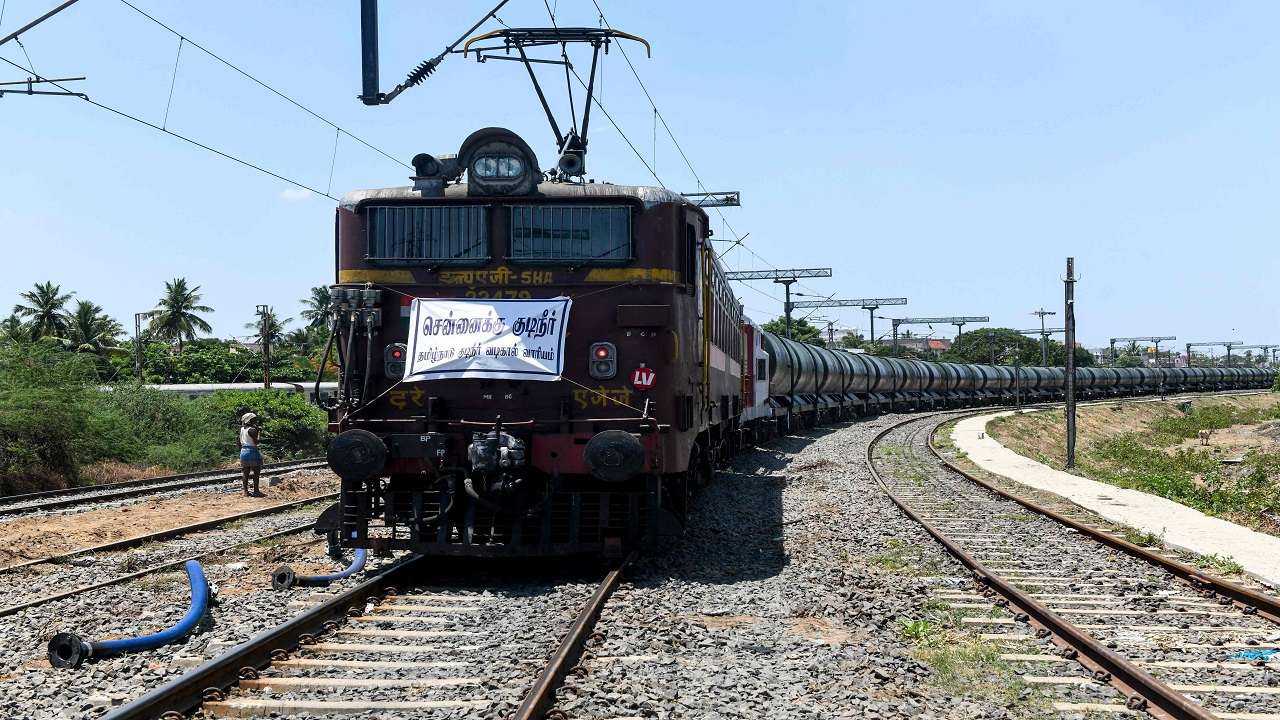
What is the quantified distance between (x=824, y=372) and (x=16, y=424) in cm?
2583

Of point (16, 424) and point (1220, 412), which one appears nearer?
point (16, 424)

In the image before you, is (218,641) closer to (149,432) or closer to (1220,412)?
(149,432)

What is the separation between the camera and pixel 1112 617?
751cm

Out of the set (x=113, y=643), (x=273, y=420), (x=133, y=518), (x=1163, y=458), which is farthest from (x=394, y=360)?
(x=1163, y=458)

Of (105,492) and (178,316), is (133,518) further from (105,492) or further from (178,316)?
(178,316)

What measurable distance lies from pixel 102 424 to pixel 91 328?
5333 centimetres

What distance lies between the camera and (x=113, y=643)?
6133mm

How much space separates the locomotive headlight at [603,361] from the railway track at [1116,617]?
3.11 metres

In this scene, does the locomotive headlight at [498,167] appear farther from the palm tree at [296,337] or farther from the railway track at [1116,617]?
the palm tree at [296,337]

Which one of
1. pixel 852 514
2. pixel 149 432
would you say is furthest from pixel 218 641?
pixel 149 432

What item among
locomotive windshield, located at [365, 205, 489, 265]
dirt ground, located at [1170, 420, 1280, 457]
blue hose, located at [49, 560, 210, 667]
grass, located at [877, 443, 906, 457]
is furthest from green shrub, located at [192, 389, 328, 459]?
dirt ground, located at [1170, 420, 1280, 457]

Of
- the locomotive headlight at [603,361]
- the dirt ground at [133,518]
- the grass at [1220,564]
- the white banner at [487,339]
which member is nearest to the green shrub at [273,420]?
the dirt ground at [133,518]

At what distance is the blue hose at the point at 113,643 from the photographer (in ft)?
19.5

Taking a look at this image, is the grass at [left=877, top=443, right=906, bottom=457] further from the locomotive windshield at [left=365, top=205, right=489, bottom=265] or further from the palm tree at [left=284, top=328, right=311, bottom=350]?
the palm tree at [left=284, top=328, right=311, bottom=350]
